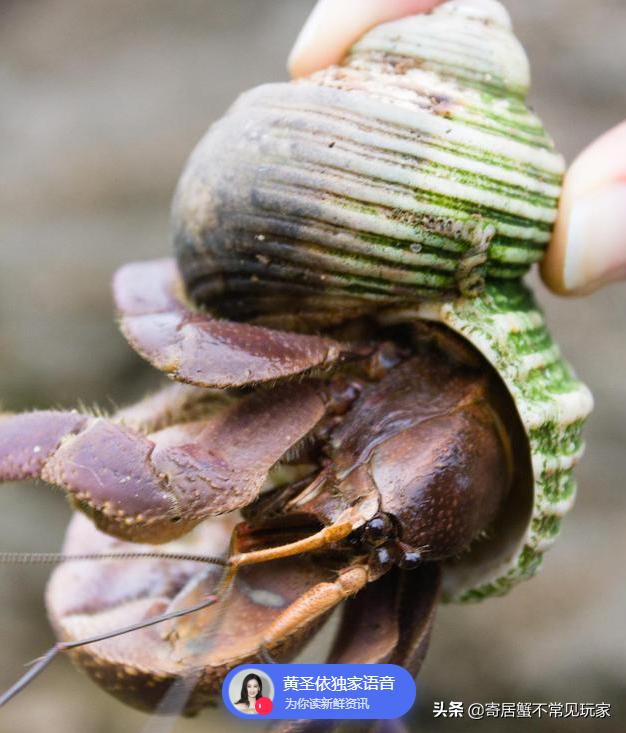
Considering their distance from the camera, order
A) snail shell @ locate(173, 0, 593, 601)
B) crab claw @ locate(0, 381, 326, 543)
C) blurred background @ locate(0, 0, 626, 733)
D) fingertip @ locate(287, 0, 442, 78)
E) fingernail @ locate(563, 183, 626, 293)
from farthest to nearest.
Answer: blurred background @ locate(0, 0, 626, 733), fingertip @ locate(287, 0, 442, 78), fingernail @ locate(563, 183, 626, 293), snail shell @ locate(173, 0, 593, 601), crab claw @ locate(0, 381, 326, 543)

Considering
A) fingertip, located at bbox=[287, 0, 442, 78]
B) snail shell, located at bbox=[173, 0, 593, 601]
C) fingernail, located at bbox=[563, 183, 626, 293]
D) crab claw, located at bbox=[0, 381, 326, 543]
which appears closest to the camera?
crab claw, located at bbox=[0, 381, 326, 543]

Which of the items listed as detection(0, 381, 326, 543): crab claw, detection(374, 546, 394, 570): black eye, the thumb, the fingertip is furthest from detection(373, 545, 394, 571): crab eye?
the fingertip

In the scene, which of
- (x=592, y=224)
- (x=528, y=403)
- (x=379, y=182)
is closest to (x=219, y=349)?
(x=379, y=182)

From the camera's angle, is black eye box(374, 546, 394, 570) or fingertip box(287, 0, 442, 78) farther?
fingertip box(287, 0, 442, 78)

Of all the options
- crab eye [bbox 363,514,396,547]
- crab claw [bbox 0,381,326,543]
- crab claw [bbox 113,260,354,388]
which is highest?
crab claw [bbox 113,260,354,388]

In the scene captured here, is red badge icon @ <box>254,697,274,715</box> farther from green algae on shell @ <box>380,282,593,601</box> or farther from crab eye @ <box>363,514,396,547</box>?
green algae on shell @ <box>380,282,593,601</box>

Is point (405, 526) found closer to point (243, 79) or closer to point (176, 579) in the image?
point (176, 579)

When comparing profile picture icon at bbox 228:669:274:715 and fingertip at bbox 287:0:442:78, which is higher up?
fingertip at bbox 287:0:442:78

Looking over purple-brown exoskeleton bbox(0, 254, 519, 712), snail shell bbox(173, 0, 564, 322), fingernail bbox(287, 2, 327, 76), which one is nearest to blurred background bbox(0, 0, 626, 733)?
fingernail bbox(287, 2, 327, 76)
